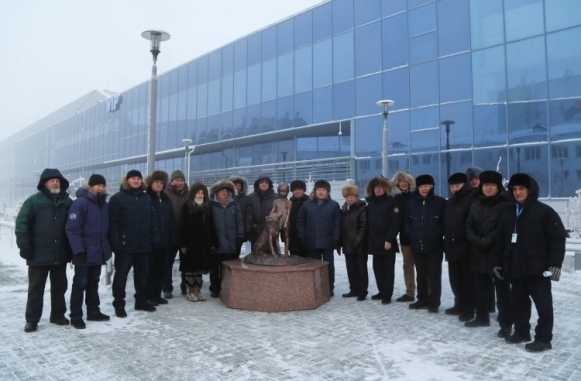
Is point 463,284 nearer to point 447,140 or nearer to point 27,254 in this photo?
point 27,254

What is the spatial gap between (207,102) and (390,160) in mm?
14682

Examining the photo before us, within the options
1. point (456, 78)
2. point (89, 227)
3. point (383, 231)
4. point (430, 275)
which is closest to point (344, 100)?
point (456, 78)

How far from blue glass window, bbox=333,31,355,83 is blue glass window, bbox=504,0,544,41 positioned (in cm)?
712

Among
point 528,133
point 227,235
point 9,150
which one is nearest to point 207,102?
point 528,133

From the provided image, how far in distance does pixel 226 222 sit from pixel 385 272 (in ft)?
8.73

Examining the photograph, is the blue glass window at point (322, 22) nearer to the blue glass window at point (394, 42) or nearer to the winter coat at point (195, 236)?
the blue glass window at point (394, 42)

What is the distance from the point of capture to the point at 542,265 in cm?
458

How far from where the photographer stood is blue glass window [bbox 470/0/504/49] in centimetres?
1711

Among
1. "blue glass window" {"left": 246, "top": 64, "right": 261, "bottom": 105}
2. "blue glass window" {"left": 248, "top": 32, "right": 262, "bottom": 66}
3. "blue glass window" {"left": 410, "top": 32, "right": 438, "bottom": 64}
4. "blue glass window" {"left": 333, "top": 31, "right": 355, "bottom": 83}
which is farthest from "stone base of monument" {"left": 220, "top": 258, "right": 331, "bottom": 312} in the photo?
"blue glass window" {"left": 248, "top": 32, "right": 262, "bottom": 66}

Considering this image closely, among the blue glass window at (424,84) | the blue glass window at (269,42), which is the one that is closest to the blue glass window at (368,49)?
the blue glass window at (424,84)

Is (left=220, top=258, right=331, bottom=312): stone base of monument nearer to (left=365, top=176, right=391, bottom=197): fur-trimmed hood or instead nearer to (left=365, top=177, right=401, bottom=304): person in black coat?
(left=365, top=177, right=401, bottom=304): person in black coat

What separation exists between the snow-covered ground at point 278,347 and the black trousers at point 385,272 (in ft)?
1.31

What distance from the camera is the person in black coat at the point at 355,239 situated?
698 centimetres

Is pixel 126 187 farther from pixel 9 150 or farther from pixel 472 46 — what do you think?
pixel 9 150
